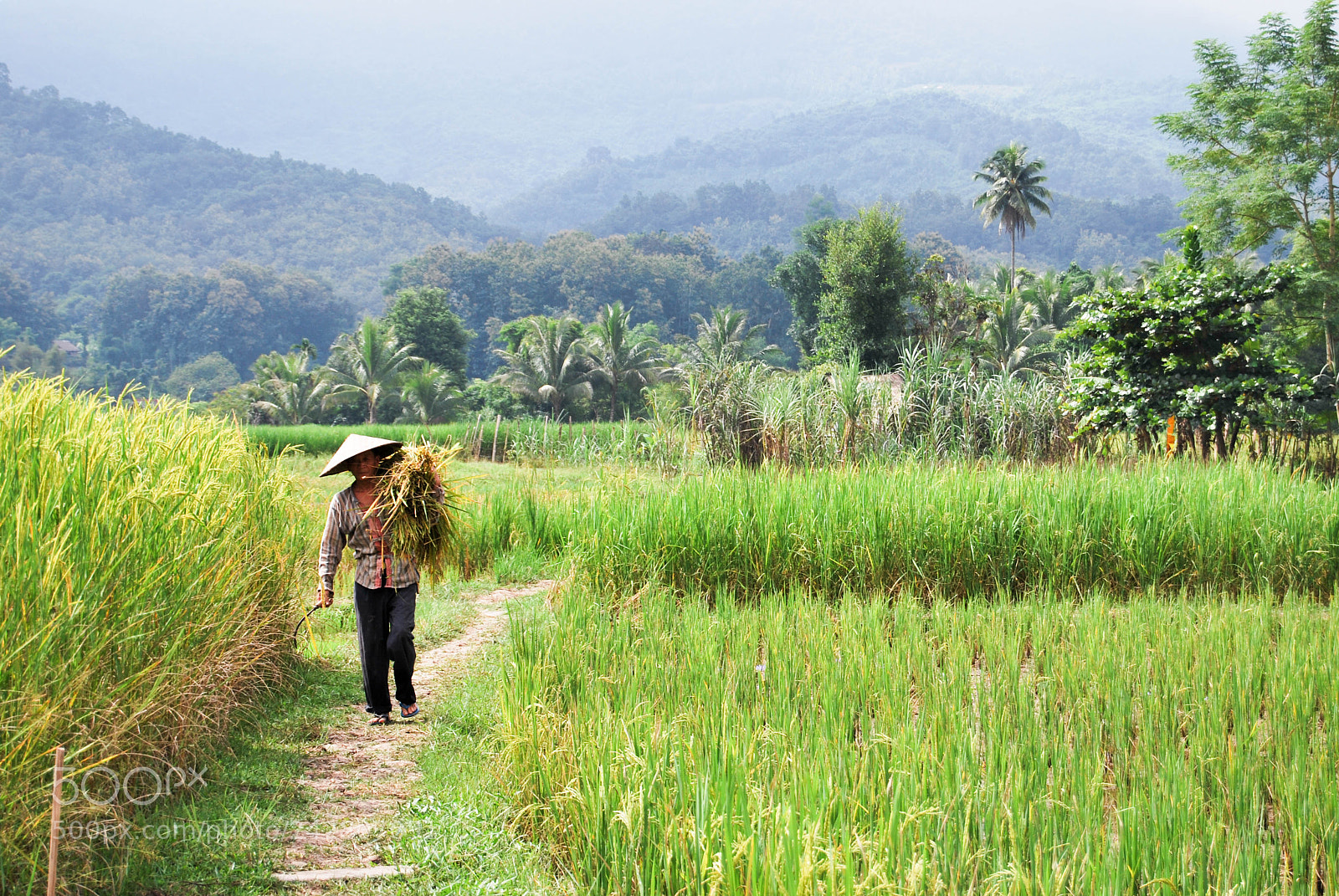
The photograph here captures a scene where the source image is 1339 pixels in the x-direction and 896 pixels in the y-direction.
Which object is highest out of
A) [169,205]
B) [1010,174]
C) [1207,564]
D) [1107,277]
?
[169,205]

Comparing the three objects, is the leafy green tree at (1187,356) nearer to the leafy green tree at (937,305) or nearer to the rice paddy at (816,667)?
the rice paddy at (816,667)

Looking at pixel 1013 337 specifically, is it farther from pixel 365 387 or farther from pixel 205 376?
pixel 205 376

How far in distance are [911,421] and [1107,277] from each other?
38870 millimetres

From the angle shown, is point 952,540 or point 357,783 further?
point 952,540

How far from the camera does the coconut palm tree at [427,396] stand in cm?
3834

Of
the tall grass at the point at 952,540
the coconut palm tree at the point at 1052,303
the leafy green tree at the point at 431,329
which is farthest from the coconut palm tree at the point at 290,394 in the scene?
the tall grass at the point at 952,540

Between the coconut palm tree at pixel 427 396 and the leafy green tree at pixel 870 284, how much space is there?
60.0 feet

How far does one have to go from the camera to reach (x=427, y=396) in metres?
38.9

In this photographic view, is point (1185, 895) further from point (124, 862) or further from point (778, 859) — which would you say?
point (124, 862)

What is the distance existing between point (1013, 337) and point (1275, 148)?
1413 cm

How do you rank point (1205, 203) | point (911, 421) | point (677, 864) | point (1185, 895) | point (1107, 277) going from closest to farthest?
point (1185, 895) < point (677, 864) < point (911, 421) < point (1205, 203) < point (1107, 277)

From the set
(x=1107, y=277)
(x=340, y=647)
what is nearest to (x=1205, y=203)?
(x=1107, y=277)

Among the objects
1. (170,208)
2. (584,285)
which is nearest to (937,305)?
(584,285)

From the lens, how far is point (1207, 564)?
6.65 m
